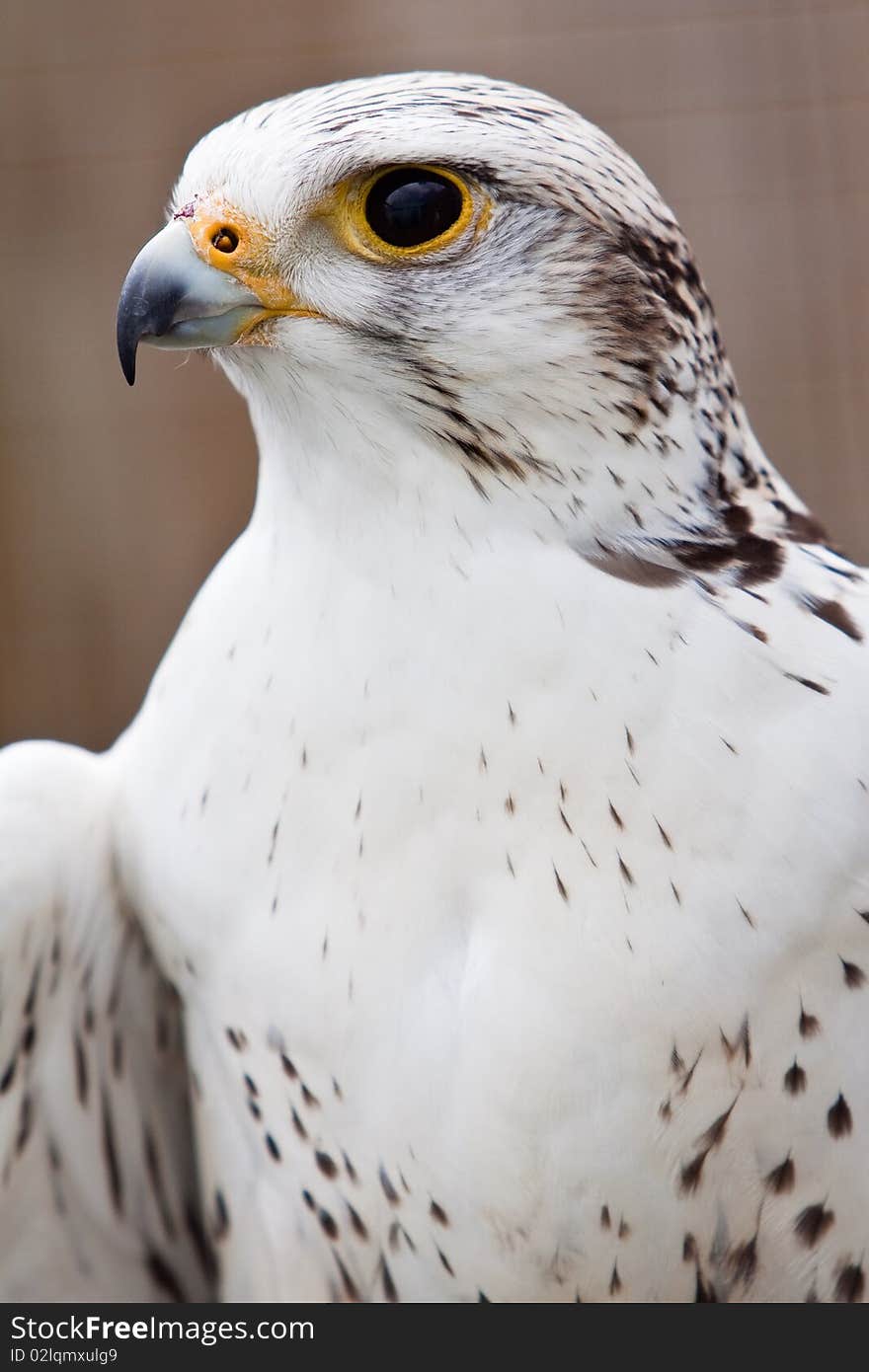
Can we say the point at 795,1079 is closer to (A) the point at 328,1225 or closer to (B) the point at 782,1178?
(B) the point at 782,1178

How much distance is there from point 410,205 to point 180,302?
21 cm

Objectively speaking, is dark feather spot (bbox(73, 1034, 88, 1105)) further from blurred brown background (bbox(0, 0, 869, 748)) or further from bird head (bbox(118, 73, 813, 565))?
blurred brown background (bbox(0, 0, 869, 748))

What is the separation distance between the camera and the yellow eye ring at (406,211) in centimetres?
125

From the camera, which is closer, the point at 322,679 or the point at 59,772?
the point at 322,679

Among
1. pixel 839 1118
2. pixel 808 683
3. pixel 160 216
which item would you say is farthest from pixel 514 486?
pixel 160 216

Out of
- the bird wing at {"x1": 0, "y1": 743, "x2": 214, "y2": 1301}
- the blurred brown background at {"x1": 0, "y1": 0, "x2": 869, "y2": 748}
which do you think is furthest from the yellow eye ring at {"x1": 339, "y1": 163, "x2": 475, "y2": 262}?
the blurred brown background at {"x1": 0, "y1": 0, "x2": 869, "y2": 748}

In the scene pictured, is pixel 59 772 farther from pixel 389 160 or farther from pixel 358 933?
pixel 389 160

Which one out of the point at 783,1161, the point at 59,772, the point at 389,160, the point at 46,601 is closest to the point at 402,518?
the point at 389,160

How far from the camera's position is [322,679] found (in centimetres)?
132

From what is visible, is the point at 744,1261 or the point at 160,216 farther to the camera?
the point at 160,216

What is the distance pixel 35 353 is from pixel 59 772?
2.32 m

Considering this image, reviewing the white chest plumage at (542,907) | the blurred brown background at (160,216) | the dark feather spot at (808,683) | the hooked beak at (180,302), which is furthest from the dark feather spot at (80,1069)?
the blurred brown background at (160,216)

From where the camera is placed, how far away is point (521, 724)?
4.16 ft

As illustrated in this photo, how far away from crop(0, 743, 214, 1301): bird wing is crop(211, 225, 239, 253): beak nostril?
561mm
